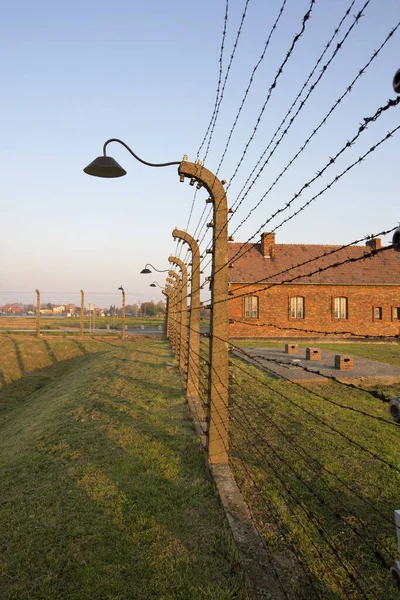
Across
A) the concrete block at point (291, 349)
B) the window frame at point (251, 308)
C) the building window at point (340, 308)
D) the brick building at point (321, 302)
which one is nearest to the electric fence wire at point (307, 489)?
the concrete block at point (291, 349)

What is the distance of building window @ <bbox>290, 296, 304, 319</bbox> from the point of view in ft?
78.6

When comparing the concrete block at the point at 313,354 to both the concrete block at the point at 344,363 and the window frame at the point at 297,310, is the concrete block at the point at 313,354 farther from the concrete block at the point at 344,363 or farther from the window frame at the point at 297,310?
the window frame at the point at 297,310

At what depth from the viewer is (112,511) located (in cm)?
361

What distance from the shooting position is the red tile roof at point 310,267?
948 inches

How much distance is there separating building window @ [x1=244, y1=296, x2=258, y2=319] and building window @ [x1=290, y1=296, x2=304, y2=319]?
2178 millimetres

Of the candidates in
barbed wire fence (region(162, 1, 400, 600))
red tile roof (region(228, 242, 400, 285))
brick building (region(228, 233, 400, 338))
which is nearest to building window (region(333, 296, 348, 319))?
brick building (region(228, 233, 400, 338))

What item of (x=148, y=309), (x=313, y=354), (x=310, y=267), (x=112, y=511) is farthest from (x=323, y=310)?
(x=148, y=309)

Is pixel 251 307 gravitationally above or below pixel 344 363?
above

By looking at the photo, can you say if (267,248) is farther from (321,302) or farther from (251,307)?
(321,302)

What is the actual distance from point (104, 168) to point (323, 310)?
2134cm

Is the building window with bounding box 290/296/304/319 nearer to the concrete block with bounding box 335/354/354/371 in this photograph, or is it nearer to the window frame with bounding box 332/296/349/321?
the window frame with bounding box 332/296/349/321

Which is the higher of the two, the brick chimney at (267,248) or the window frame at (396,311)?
the brick chimney at (267,248)

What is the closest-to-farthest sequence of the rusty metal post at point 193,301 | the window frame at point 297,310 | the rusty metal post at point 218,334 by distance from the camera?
the rusty metal post at point 218,334
the rusty metal post at point 193,301
the window frame at point 297,310

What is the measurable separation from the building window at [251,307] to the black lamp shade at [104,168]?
1935cm
